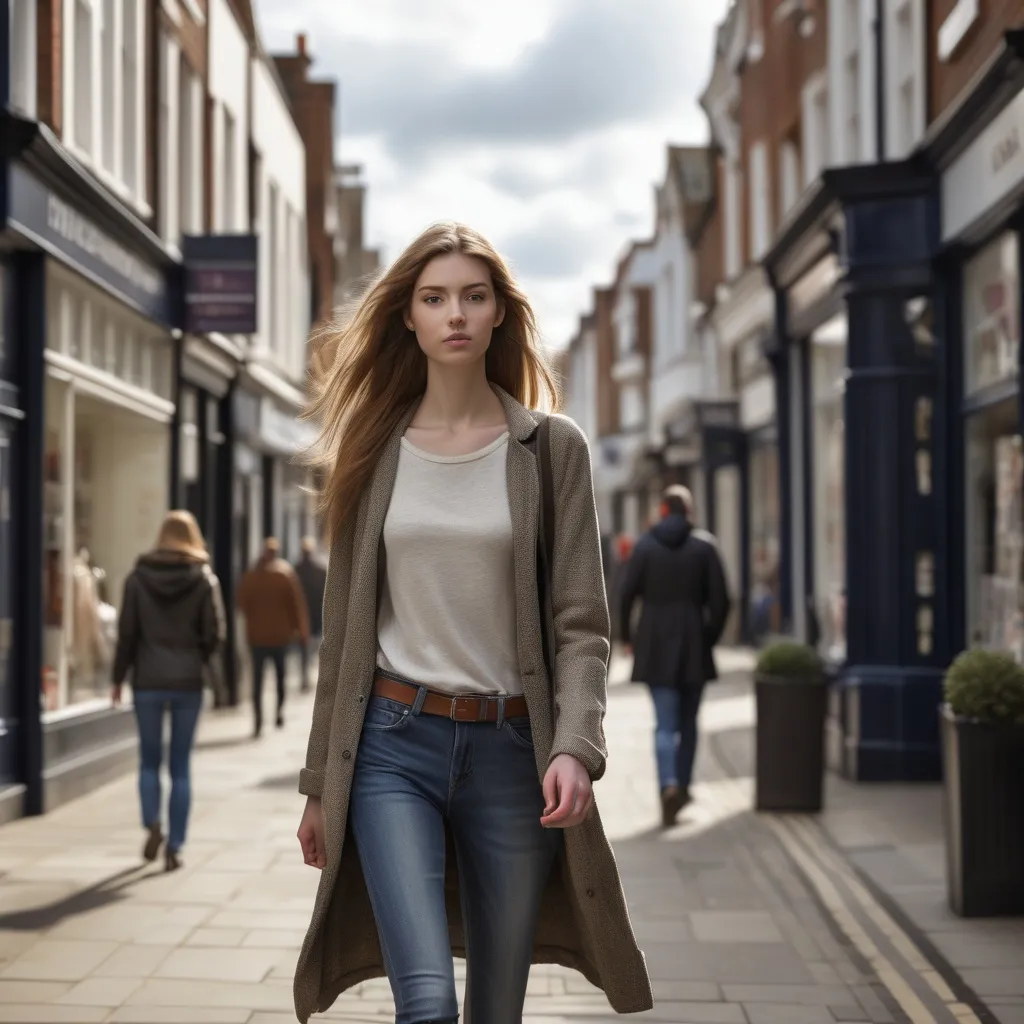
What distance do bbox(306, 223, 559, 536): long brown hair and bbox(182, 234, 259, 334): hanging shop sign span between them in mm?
11302

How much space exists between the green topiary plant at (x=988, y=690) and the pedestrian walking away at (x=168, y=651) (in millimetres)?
3718

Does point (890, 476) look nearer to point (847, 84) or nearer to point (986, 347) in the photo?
point (986, 347)

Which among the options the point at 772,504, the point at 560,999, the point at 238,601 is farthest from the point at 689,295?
the point at 560,999

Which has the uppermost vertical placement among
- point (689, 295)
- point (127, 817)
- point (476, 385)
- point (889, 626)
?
point (689, 295)

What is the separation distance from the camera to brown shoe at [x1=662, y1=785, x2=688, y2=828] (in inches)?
389

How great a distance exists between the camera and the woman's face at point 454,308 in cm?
338

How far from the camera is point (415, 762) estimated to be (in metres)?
3.25

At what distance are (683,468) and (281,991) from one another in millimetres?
29054

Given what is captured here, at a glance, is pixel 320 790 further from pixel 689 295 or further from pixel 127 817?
pixel 689 295

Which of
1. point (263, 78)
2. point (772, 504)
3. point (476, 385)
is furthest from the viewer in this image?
point (772, 504)

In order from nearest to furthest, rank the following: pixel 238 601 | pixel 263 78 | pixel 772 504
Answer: pixel 238 601
pixel 263 78
pixel 772 504

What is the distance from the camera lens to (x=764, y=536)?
2681 centimetres

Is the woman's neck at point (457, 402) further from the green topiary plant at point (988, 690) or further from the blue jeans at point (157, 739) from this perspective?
the blue jeans at point (157, 739)

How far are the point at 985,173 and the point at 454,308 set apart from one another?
7985 millimetres
